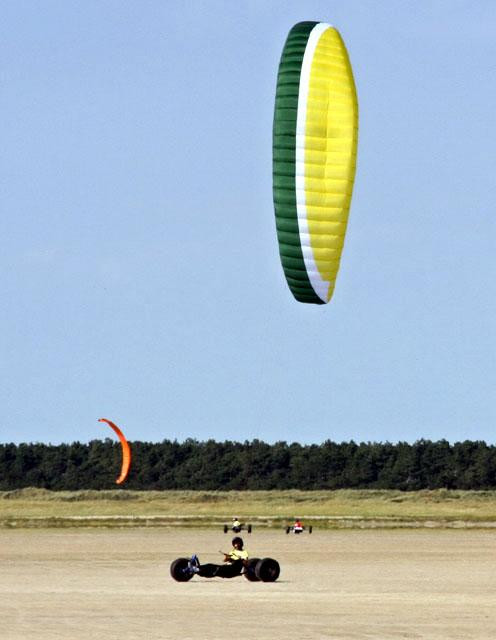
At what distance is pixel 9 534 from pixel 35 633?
39434 millimetres

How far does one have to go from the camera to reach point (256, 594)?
29.0 m

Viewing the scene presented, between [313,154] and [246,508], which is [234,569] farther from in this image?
[246,508]

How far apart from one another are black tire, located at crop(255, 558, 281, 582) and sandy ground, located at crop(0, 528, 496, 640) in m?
0.18

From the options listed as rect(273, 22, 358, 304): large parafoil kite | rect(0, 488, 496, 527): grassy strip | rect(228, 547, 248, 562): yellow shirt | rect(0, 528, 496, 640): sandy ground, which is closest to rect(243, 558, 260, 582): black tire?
rect(0, 528, 496, 640): sandy ground

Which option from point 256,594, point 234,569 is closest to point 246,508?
point 234,569

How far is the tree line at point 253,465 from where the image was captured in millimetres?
123125

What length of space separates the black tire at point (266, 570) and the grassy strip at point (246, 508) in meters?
40.1

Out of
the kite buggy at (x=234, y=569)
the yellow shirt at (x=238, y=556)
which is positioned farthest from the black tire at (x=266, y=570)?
the yellow shirt at (x=238, y=556)

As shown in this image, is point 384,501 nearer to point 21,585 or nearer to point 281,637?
point 21,585

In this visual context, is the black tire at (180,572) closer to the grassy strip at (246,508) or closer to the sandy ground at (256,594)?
the sandy ground at (256,594)

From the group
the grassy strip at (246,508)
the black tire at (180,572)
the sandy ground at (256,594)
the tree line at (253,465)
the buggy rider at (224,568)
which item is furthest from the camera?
the tree line at (253,465)

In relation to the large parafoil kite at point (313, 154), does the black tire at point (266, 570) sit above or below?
below

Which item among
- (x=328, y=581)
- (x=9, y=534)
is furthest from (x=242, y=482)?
(x=328, y=581)

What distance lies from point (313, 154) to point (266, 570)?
8010mm
